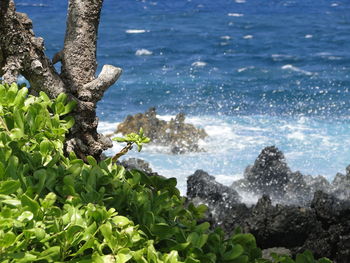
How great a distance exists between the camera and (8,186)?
2008mm

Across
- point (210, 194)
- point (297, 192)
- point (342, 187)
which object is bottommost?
point (297, 192)

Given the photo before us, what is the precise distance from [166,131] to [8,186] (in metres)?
10.3

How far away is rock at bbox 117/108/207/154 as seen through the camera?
12.1 metres

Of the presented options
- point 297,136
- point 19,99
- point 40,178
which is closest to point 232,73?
point 297,136

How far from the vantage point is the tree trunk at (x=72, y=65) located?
11.3 feet

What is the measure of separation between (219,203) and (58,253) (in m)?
4.72

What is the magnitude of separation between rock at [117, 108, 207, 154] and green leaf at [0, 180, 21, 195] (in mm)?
10038

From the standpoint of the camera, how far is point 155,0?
30844 mm

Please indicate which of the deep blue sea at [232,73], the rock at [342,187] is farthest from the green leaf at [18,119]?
the deep blue sea at [232,73]

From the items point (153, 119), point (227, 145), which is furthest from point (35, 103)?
point (227, 145)

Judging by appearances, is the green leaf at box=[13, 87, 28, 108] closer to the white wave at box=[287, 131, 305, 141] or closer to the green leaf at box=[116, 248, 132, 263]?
the green leaf at box=[116, 248, 132, 263]

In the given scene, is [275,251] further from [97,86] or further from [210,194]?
[97,86]

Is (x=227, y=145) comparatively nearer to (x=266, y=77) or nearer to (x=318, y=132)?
(x=318, y=132)

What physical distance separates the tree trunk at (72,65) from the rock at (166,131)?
8.30 metres
